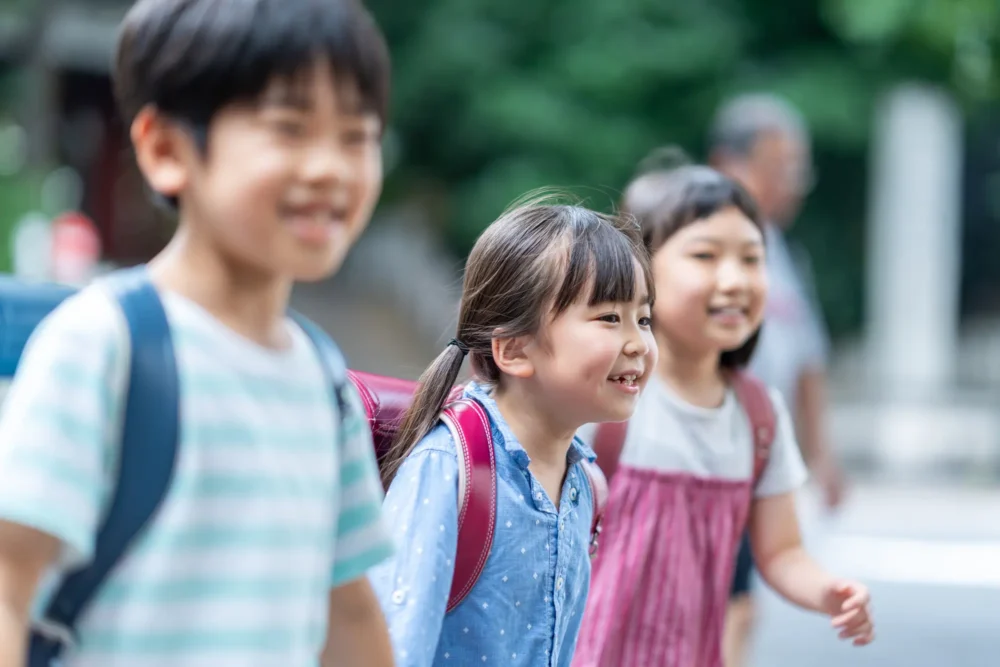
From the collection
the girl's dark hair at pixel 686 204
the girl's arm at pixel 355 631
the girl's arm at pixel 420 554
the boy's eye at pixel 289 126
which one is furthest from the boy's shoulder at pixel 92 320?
the girl's dark hair at pixel 686 204

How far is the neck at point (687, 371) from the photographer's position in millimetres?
3008

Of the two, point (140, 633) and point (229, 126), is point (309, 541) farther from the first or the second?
point (229, 126)

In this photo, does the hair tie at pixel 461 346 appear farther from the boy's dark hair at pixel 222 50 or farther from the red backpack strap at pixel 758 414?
the boy's dark hair at pixel 222 50

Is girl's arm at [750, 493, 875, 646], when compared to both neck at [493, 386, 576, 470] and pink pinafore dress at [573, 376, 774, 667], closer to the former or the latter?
pink pinafore dress at [573, 376, 774, 667]

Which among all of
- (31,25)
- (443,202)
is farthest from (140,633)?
(443,202)

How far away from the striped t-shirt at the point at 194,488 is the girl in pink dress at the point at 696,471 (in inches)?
51.3

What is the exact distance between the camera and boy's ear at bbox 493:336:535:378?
2.34 meters

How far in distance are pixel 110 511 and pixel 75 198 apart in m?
16.7

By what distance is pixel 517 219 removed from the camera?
2.43 meters

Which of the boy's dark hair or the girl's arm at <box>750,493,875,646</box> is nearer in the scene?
the boy's dark hair

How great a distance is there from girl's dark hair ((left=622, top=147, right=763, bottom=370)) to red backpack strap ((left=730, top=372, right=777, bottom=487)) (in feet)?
0.25

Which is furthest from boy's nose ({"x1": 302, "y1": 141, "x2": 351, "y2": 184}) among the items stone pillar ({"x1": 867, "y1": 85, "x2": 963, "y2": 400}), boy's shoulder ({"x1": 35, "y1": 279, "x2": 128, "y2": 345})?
stone pillar ({"x1": 867, "y1": 85, "x2": 963, "y2": 400})

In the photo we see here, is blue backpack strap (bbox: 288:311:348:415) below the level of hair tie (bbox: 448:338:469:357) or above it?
below

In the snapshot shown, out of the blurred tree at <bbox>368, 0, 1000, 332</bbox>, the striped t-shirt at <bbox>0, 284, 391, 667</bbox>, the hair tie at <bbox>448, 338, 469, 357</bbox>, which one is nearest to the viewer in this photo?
the striped t-shirt at <bbox>0, 284, 391, 667</bbox>
